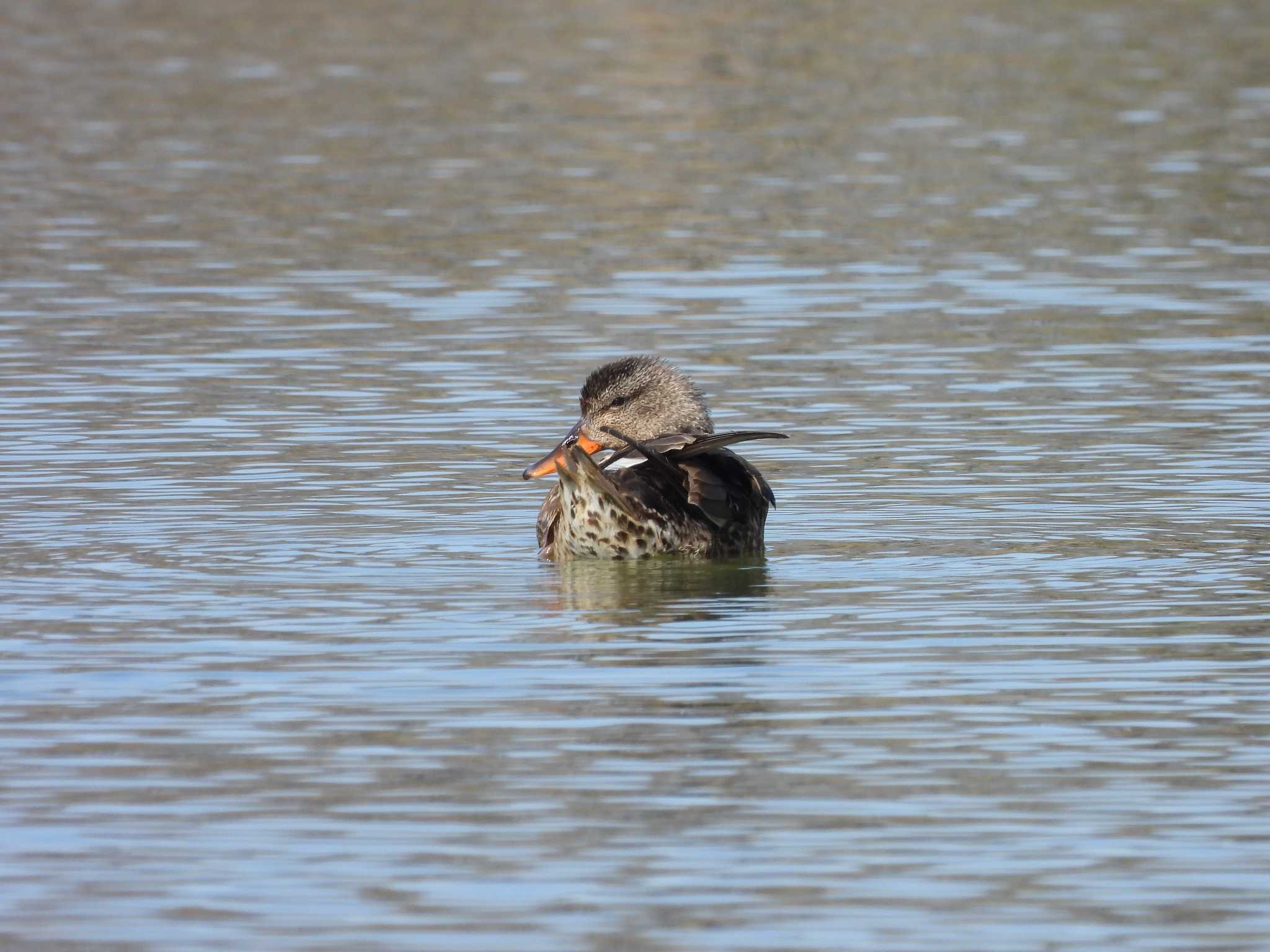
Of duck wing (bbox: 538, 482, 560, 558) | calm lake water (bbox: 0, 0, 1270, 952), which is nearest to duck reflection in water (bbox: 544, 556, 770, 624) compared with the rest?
calm lake water (bbox: 0, 0, 1270, 952)

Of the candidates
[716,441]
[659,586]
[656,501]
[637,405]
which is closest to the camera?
[716,441]

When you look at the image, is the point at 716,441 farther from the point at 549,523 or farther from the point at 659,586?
the point at 549,523

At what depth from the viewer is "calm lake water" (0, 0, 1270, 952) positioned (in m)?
6.68

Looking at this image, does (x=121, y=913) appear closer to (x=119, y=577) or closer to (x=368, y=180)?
(x=119, y=577)

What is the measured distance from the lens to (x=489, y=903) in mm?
6441

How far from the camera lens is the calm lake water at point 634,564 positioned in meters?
6.68

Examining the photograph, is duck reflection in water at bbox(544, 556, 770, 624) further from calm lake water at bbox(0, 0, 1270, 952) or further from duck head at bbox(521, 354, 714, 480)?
duck head at bbox(521, 354, 714, 480)

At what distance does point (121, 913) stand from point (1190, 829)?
2603 millimetres

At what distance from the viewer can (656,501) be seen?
35.1ft

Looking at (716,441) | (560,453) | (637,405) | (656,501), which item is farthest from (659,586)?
(637,405)

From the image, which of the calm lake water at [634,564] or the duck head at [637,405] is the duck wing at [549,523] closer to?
the calm lake water at [634,564]

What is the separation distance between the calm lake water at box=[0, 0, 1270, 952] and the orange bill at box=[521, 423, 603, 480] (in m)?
0.36

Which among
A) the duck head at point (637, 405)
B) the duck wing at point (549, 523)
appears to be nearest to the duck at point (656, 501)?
the duck wing at point (549, 523)

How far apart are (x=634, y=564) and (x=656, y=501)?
0.29 metres
